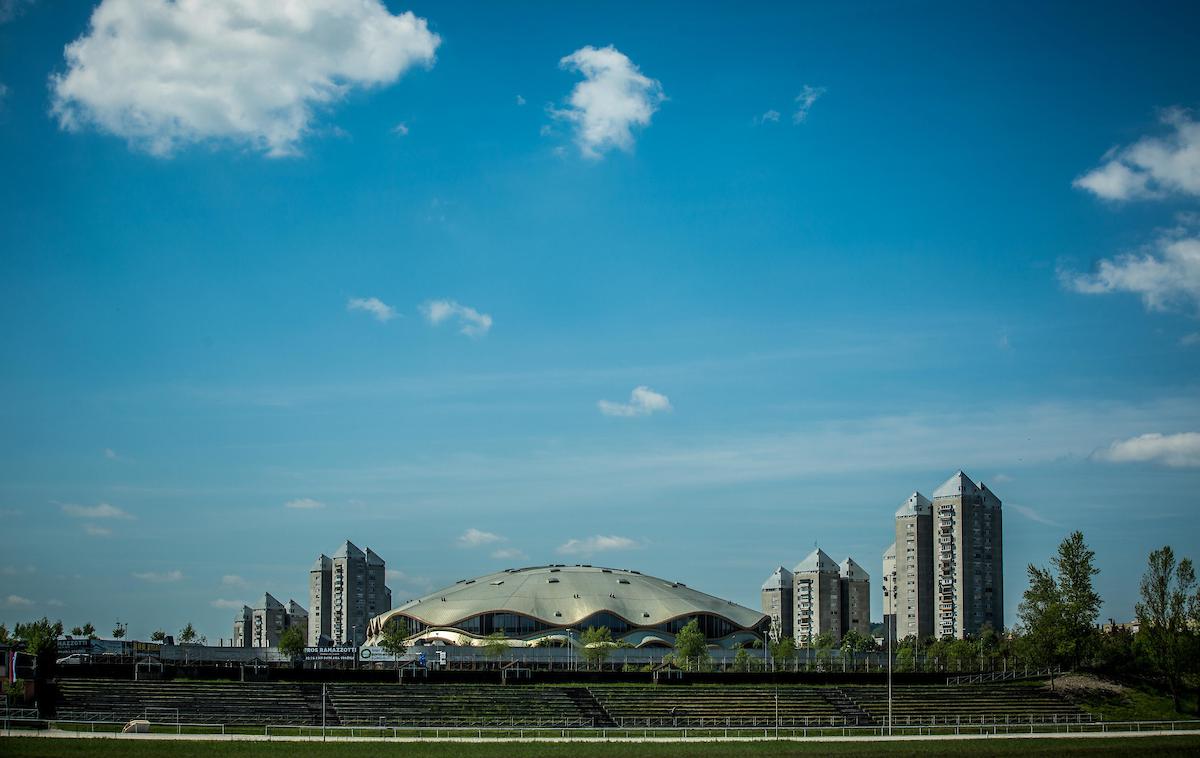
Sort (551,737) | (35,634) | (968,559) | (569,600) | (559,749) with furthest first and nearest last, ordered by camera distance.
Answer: (968,559), (569,600), (35,634), (551,737), (559,749)

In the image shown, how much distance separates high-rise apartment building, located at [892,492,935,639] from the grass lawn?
12409cm

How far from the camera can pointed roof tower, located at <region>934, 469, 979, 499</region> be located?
627 feet

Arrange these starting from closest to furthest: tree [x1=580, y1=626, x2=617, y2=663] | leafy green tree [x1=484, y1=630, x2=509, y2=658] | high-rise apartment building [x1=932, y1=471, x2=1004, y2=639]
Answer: tree [x1=580, y1=626, x2=617, y2=663]
leafy green tree [x1=484, y1=630, x2=509, y2=658]
high-rise apartment building [x1=932, y1=471, x2=1004, y2=639]

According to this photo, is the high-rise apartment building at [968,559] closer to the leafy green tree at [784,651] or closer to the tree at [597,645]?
the leafy green tree at [784,651]

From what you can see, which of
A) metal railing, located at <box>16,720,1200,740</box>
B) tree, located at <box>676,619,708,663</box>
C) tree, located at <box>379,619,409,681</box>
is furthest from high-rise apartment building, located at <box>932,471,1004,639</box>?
metal railing, located at <box>16,720,1200,740</box>

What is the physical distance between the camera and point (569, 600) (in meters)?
161

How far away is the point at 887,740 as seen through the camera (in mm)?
72625

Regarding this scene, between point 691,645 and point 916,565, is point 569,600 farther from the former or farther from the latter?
point 916,565

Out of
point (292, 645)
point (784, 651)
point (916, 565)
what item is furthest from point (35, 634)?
point (916, 565)

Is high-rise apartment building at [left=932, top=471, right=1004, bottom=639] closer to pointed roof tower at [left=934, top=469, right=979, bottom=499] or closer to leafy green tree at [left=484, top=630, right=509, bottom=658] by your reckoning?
pointed roof tower at [left=934, top=469, right=979, bottom=499]

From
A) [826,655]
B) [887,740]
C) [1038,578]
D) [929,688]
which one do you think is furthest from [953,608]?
[887,740]

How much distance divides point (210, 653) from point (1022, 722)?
8530 cm

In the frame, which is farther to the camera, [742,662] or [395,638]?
[395,638]

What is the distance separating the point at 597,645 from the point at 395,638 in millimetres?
24599
